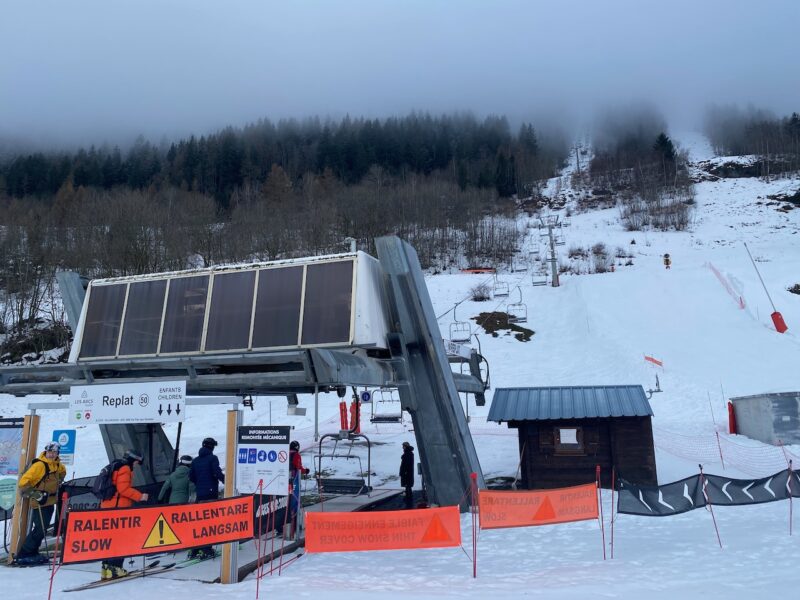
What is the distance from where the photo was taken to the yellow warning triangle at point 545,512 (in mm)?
8898

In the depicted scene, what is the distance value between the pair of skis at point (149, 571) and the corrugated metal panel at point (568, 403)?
30.2 feet

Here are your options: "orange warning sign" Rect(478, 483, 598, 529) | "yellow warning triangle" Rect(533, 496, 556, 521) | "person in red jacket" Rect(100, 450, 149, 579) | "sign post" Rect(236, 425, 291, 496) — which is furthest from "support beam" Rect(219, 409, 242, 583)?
"yellow warning triangle" Rect(533, 496, 556, 521)

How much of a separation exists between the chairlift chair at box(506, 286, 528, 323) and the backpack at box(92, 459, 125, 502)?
107ft

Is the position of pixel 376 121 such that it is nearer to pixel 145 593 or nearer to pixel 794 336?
pixel 794 336

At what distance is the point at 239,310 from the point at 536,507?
6920 millimetres

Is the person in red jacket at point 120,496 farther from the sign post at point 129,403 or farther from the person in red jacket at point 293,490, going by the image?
the person in red jacket at point 293,490

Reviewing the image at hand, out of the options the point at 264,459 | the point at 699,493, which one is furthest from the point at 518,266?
the point at 264,459

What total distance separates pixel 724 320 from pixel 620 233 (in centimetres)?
3684

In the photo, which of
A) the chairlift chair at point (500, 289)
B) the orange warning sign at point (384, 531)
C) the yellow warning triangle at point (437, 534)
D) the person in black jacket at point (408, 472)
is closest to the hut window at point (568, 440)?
the person in black jacket at point (408, 472)

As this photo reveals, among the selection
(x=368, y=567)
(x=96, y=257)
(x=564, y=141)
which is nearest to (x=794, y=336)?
(x=368, y=567)

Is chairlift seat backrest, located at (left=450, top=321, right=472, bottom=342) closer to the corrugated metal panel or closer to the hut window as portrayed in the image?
the corrugated metal panel

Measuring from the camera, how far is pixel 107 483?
8.67 metres

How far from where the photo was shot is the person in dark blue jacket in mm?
9680

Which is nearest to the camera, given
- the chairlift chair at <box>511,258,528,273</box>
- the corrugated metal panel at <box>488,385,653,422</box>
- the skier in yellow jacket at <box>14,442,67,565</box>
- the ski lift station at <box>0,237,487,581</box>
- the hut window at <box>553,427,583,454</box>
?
the skier in yellow jacket at <box>14,442,67,565</box>
